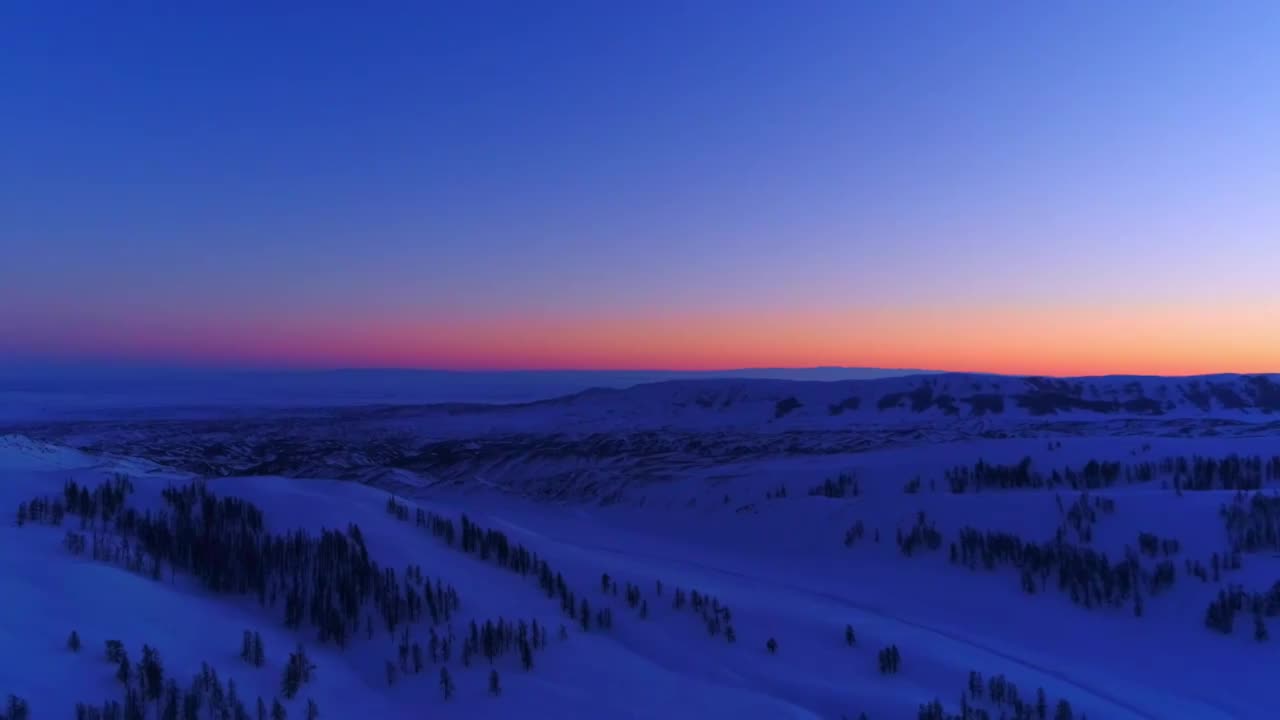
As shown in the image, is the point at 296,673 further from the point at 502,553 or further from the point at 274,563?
the point at 502,553

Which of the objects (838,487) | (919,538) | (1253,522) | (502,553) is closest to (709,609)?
(502,553)

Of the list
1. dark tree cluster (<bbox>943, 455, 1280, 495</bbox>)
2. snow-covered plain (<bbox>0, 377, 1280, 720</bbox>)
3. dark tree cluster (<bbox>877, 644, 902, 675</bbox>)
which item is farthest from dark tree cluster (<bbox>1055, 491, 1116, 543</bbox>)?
dark tree cluster (<bbox>877, 644, 902, 675</bbox>)

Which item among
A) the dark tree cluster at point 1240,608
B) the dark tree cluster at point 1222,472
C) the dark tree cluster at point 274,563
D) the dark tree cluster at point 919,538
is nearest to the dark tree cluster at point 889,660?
the dark tree cluster at point 1240,608

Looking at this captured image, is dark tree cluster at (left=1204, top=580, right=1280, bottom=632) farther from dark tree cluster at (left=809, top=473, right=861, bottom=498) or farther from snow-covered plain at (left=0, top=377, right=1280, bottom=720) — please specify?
dark tree cluster at (left=809, top=473, right=861, bottom=498)

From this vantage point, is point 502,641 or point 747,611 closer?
point 502,641

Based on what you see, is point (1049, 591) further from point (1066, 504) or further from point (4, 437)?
point (4, 437)

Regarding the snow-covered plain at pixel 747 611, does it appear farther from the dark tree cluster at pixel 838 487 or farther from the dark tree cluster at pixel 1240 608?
the dark tree cluster at pixel 838 487
